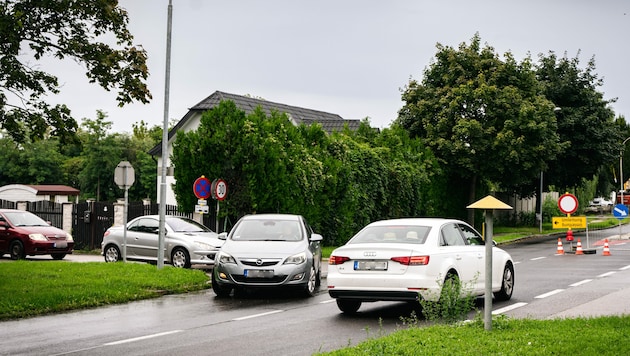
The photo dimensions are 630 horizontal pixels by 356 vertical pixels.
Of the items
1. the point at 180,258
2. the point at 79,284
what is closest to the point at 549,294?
the point at 79,284

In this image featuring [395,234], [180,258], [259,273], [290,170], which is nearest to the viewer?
[395,234]

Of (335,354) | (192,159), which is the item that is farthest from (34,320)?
(192,159)

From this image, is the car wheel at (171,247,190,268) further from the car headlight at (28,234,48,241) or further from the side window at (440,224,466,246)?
the side window at (440,224,466,246)

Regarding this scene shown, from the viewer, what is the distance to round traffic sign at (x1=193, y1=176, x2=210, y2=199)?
84.8ft

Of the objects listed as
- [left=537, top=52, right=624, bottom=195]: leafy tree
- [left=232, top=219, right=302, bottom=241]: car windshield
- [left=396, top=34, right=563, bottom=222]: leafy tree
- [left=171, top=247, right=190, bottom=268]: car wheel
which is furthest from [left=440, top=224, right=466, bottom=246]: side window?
[left=537, top=52, right=624, bottom=195]: leafy tree

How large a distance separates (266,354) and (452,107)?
124 feet

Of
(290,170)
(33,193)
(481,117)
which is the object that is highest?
(481,117)

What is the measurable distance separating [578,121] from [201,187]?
35.8 meters

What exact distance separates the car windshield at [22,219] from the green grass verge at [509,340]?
20746 mm

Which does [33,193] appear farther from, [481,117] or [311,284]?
[311,284]

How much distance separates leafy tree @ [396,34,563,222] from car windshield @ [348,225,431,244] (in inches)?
1260

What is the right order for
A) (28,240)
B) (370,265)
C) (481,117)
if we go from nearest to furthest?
(370,265)
(28,240)
(481,117)

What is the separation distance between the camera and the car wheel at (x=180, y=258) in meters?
23.0

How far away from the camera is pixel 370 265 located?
13086 mm
